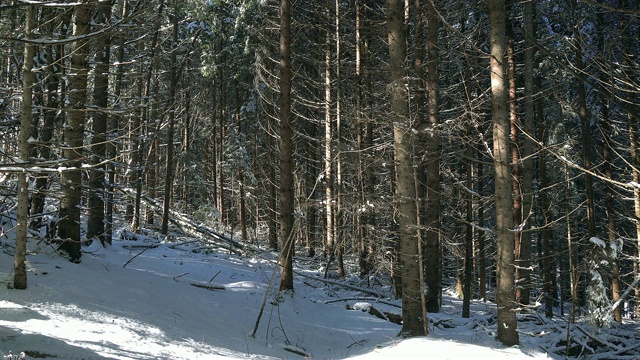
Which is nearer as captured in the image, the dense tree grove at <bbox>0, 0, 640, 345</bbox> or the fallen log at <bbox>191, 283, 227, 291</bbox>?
the dense tree grove at <bbox>0, 0, 640, 345</bbox>

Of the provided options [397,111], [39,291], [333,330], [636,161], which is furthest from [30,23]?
[636,161]

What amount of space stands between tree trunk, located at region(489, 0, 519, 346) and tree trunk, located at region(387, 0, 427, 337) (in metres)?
1.41

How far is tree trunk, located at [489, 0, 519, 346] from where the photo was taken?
6414 mm

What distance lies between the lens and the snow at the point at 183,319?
514 centimetres

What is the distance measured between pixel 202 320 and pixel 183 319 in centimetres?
50

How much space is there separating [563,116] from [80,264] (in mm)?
21761

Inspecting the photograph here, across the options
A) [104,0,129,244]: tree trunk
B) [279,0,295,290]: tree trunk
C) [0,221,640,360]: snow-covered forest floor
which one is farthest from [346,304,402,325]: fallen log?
[104,0,129,244]: tree trunk

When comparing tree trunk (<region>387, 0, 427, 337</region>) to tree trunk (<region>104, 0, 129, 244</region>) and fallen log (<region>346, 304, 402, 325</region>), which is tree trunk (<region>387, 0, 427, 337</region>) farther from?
tree trunk (<region>104, 0, 129, 244</region>)

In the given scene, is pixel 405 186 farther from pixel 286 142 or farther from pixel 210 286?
pixel 210 286

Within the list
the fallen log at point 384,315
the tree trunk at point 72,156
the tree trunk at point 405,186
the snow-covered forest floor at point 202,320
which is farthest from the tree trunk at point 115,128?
the fallen log at point 384,315

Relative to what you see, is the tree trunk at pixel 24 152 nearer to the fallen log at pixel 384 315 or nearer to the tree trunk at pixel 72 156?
the tree trunk at pixel 72 156

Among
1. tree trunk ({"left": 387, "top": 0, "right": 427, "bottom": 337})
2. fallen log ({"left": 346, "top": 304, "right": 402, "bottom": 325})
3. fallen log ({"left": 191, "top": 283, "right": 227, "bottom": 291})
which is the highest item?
tree trunk ({"left": 387, "top": 0, "right": 427, "bottom": 337})

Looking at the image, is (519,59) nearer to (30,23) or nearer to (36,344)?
(30,23)

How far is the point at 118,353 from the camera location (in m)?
4.82
